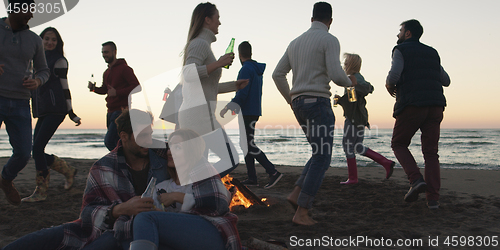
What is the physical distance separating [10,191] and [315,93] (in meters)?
3.42

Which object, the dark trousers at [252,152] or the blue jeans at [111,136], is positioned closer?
the blue jeans at [111,136]

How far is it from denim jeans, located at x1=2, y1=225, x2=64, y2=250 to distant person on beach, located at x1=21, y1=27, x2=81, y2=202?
2.81 metres

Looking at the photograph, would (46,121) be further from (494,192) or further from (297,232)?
(494,192)

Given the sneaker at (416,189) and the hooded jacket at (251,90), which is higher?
the hooded jacket at (251,90)

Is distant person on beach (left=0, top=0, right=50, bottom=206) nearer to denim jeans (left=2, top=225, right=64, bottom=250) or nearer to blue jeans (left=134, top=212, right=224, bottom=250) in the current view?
denim jeans (left=2, top=225, right=64, bottom=250)

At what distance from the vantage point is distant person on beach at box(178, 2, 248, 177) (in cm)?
304

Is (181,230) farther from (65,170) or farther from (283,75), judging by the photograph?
(65,170)

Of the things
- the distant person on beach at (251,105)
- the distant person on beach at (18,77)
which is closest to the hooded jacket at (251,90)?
the distant person on beach at (251,105)

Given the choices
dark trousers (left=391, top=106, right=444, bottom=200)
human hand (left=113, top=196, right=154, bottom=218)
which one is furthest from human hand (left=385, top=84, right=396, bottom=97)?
human hand (left=113, top=196, right=154, bottom=218)

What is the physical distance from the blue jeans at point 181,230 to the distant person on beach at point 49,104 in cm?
325

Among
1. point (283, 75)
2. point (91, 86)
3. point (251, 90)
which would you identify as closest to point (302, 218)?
point (283, 75)

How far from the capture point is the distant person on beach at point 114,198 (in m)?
1.96

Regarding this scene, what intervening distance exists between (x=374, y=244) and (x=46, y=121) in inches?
156

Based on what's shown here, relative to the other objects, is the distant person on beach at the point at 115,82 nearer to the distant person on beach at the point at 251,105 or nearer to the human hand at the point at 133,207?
the distant person on beach at the point at 251,105
